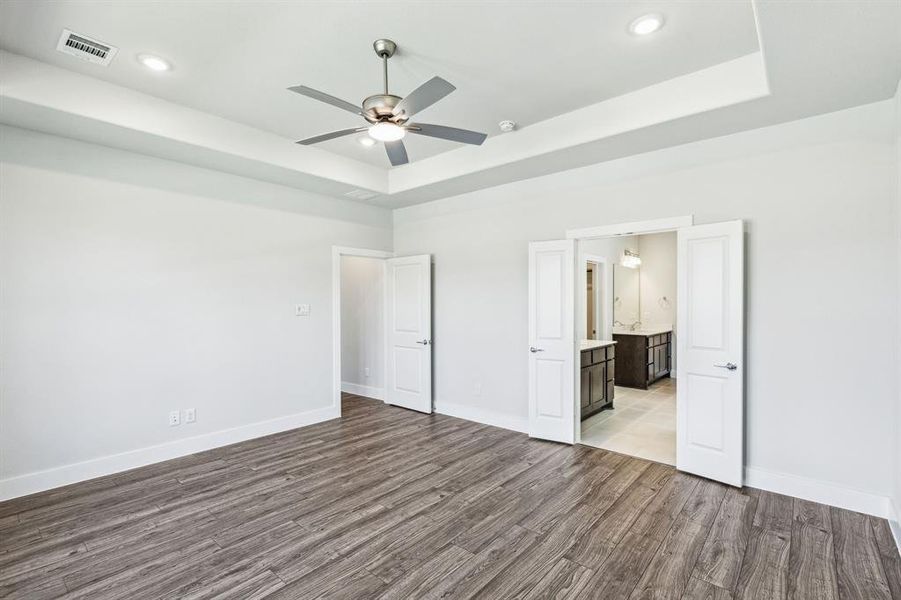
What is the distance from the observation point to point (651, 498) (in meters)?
3.24

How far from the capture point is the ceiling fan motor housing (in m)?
2.53

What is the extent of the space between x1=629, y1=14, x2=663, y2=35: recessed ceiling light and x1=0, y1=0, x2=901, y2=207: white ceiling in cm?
6

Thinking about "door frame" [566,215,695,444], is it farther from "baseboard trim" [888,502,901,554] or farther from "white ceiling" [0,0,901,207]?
"baseboard trim" [888,502,901,554]

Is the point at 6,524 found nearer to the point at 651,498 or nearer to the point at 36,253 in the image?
the point at 36,253

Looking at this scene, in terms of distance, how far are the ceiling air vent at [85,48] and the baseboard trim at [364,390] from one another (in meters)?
4.75

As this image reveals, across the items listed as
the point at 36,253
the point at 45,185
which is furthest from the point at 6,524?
Result: the point at 45,185

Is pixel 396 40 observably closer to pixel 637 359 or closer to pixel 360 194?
pixel 360 194

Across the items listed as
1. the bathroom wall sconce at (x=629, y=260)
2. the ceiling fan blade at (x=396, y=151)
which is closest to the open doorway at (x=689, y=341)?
the ceiling fan blade at (x=396, y=151)

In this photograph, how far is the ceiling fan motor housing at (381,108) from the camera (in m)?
2.53

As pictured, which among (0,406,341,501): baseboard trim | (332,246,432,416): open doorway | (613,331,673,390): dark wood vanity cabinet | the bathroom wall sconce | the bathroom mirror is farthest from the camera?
the bathroom mirror

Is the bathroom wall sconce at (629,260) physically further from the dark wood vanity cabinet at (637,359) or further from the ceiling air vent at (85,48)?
the ceiling air vent at (85,48)

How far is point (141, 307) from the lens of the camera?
3.94m

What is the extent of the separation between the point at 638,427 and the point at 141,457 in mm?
5024

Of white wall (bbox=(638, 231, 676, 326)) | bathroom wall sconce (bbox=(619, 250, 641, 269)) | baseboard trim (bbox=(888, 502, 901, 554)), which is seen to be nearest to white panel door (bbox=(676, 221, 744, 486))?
baseboard trim (bbox=(888, 502, 901, 554))
